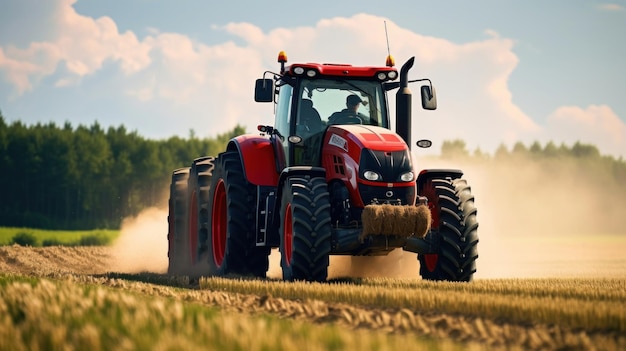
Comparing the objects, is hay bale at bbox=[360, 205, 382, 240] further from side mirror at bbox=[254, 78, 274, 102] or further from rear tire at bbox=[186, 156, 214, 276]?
rear tire at bbox=[186, 156, 214, 276]

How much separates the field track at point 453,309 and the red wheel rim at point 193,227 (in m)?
4.56

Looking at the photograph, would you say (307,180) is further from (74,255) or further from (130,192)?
(130,192)

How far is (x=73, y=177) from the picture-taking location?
70312mm

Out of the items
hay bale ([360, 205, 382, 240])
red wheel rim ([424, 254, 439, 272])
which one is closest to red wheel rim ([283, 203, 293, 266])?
hay bale ([360, 205, 382, 240])

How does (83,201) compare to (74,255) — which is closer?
(74,255)

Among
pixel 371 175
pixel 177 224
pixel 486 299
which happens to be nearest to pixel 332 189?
pixel 371 175

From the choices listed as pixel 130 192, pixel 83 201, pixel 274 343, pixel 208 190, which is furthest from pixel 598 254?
pixel 130 192

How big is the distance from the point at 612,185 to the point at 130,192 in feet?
120

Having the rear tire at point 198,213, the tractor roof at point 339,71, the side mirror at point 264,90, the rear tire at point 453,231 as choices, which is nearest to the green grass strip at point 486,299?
the rear tire at point 453,231

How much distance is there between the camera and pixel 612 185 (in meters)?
64.8

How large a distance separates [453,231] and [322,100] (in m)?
2.72

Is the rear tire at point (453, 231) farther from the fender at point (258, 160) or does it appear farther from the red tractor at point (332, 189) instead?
the fender at point (258, 160)

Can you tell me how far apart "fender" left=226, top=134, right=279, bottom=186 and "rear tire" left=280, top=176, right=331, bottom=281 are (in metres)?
2.25

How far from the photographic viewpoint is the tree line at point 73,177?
2682 inches
